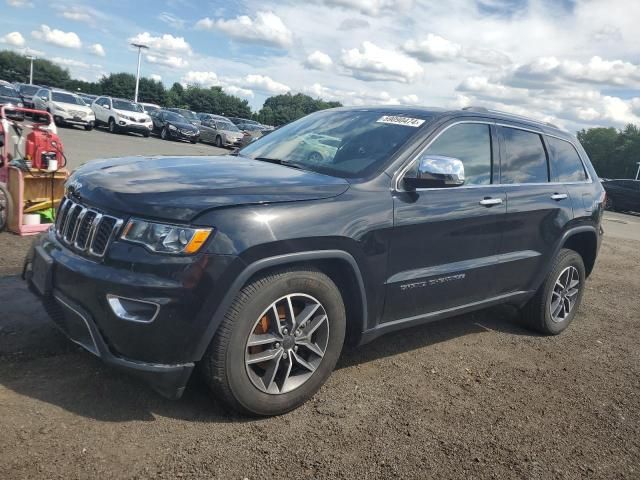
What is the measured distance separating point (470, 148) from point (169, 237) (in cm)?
239

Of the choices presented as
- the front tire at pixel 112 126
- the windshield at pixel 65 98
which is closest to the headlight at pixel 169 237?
the windshield at pixel 65 98

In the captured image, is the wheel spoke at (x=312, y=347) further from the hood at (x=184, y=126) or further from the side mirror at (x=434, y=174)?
the hood at (x=184, y=126)

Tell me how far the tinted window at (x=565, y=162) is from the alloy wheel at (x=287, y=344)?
9.37 ft

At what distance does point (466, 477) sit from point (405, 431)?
447 millimetres

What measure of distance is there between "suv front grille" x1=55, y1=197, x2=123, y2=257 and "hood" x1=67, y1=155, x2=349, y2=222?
7 cm

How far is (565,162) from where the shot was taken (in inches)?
201

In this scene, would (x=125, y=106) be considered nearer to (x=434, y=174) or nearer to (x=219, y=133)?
(x=219, y=133)

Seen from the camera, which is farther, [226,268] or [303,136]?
[303,136]

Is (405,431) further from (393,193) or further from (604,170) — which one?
(604,170)

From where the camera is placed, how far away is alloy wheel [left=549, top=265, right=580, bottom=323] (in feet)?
16.8

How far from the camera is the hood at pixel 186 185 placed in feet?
9.21

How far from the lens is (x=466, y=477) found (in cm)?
285

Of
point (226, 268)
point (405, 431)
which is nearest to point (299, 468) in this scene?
point (405, 431)

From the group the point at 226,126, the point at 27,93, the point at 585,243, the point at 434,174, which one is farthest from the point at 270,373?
the point at 27,93
